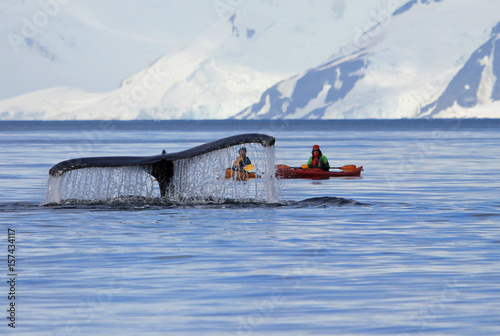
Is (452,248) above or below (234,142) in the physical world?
below

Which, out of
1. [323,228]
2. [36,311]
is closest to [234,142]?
[323,228]

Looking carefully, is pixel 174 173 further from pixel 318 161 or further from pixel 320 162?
pixel 318 161

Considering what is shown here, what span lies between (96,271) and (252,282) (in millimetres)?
2132

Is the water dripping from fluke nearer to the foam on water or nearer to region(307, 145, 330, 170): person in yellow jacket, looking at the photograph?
the foam on water

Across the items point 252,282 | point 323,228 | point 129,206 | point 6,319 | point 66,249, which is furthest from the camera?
point 129,206

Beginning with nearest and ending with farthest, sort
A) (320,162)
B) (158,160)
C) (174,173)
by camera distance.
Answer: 1. (158,160)
2. (174,173)
3. (320,162)

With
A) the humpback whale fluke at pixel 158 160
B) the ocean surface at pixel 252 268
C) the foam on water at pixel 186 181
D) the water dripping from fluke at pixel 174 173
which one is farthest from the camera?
the foam on water at pixel 186 181

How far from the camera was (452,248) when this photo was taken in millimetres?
14414

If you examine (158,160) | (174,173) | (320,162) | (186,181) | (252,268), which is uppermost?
(320,162)

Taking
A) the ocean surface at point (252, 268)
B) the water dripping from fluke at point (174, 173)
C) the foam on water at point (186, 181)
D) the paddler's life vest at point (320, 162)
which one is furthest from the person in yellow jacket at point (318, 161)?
the ocean surface at point (252, 268)

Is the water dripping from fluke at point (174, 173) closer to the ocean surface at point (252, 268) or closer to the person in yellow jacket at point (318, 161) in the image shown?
the ocean surface at point (252, 268)

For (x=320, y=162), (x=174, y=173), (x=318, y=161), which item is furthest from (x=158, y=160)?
(x=318, y=161)

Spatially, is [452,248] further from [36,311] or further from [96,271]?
[36,311]

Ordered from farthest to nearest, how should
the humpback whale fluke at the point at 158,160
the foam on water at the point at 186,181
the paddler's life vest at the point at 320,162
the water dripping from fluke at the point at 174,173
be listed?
the paddler's life vest at the point at 320,162
the foam on water at the point at 186,181
the water dripping from fluke at the point at 174,173
the humpback whale fluke at the point at 158,160
